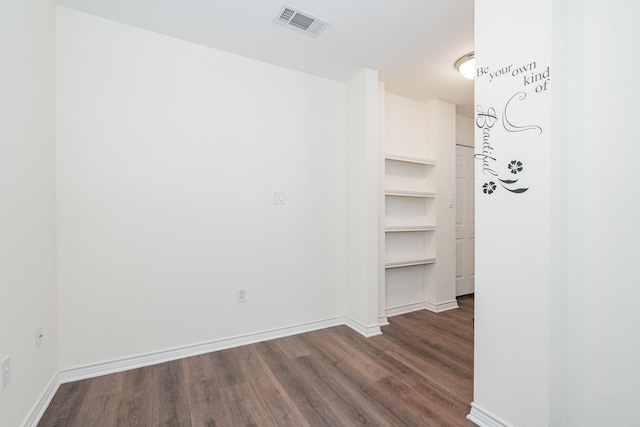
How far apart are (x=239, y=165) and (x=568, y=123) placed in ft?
7.50

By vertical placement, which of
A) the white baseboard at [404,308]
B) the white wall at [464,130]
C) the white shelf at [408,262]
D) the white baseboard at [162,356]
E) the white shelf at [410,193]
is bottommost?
the white baseboard at [404,308]

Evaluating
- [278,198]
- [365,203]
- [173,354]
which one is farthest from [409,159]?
[173,354]

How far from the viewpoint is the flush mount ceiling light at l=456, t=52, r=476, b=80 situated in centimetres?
256

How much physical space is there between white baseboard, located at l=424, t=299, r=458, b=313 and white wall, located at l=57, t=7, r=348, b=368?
4.40ft

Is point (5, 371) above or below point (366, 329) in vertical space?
above

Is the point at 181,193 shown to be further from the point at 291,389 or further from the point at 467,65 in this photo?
the point at 467,65

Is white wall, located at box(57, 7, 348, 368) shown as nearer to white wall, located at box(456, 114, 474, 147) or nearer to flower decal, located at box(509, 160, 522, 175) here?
flower decal, located at box(509, 160, 522, 175)

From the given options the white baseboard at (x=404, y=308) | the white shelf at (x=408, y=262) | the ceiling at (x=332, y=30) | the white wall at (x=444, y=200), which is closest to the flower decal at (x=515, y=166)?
the ceiling at (x=332, y=30)

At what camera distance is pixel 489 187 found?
1578 mm

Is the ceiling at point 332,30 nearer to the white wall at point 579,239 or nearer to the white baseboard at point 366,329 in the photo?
the white wall at point 579,239

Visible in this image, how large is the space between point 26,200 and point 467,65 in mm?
3410

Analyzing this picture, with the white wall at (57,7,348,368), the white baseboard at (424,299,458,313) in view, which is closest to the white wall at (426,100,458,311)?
the white baseboard at (424,299,458,313)

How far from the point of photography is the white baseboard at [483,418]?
4.97 feet

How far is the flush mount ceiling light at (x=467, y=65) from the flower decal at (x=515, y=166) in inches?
63.3
